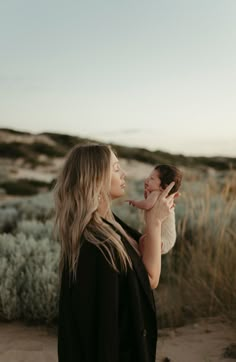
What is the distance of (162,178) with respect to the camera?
269 centimetres

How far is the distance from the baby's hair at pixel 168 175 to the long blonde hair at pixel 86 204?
307 millimetres

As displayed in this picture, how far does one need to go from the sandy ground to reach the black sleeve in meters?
2.30

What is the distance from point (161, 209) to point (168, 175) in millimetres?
206

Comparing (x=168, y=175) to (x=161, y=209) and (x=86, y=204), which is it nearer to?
(x=161, y=209)

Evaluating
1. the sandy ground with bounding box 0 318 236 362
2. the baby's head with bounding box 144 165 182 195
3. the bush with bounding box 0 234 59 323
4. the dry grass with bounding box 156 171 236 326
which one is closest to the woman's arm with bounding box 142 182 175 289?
the baby's head with bounding box 144 165 182 195

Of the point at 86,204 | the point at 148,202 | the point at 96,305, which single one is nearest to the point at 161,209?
the point at 148,202

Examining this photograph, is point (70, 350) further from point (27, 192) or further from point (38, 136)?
point (38, 136)

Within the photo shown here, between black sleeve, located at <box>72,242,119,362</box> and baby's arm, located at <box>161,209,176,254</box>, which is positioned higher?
baby's arm, located at <box>161,209,176,254</box>

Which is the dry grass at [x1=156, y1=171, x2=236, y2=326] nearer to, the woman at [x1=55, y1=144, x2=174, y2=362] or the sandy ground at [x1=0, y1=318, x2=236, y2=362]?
the sandy ground at [x1=0, y1=318, x2=236, y2=362]

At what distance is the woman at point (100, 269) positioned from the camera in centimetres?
238

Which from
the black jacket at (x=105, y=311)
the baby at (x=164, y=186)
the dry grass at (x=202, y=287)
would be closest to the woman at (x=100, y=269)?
the black jacket at (x=105, y=311)

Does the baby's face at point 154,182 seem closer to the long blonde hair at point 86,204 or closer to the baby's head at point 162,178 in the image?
the baby's head at point 162,178

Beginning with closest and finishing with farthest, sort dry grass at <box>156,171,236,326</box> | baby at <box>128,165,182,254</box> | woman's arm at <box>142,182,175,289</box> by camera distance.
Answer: woman's arm at <box>142,182,175,289</box> → baby at <box>128,165,182,254</box> → dry grass at <box>156,171,236,326</box>

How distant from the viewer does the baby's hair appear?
8.80 ft
